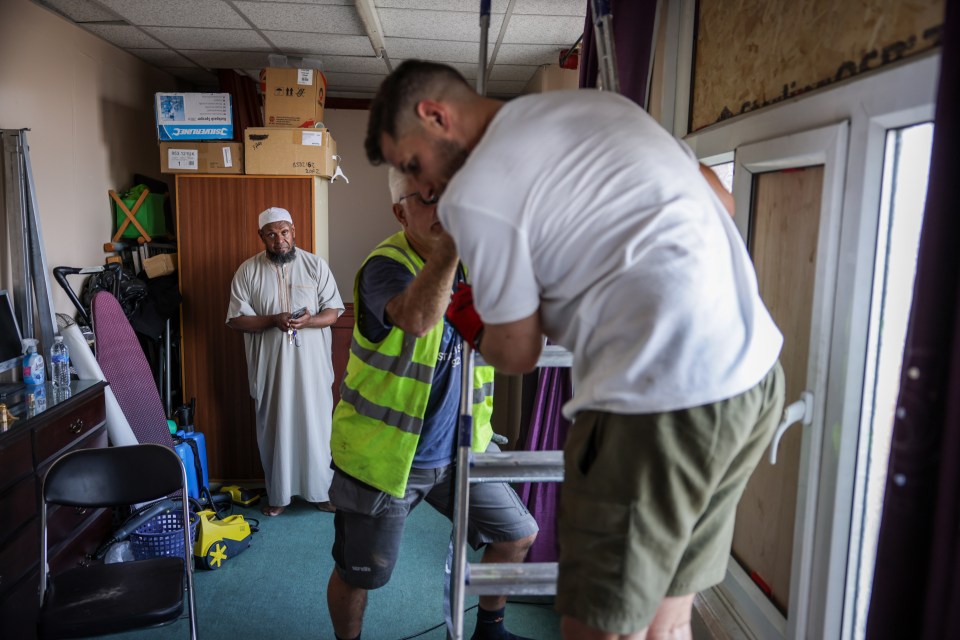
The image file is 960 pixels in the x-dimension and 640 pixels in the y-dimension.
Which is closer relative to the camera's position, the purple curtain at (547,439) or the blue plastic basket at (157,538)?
the purple curtain at (547,439)

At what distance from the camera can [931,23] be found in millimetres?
1146

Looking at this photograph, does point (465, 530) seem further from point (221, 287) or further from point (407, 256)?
point (221, 287)

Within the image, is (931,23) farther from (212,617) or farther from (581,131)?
(212,617)

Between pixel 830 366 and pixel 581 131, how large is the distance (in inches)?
32.7

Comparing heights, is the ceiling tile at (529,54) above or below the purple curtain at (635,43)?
above

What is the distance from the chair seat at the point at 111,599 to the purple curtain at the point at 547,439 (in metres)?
1.36

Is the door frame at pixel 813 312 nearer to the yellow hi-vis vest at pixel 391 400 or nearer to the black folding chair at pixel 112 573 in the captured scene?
the yellow hi-vis vest at pixel 391 400

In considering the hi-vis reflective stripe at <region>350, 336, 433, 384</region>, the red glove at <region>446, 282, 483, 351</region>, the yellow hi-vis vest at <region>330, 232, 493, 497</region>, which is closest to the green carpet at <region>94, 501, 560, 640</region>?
the yellow hi-vis vest at <region>330, 232, 493, 497</region>

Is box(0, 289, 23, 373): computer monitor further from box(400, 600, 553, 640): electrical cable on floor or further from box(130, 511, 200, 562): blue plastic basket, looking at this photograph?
box(400, 600, 553, 640): electrical cable on floor

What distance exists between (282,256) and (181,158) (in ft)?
2.81

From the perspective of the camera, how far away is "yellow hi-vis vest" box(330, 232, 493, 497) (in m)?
2.01

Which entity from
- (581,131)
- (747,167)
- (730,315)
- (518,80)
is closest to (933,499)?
(730,315)

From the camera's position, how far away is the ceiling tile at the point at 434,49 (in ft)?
13.4

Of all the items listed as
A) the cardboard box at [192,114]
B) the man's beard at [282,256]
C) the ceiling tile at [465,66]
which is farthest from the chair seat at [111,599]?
the ceiling tile at [465,66]
